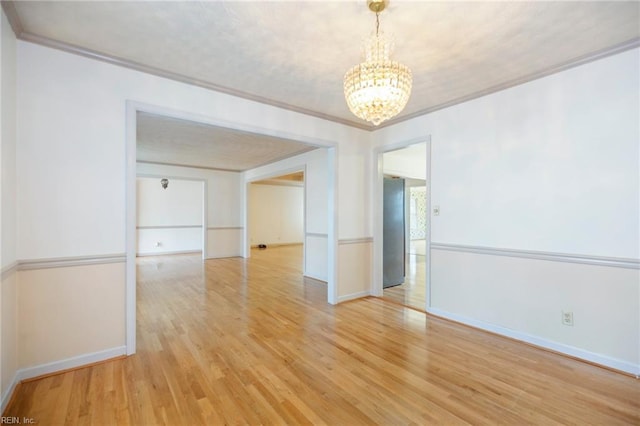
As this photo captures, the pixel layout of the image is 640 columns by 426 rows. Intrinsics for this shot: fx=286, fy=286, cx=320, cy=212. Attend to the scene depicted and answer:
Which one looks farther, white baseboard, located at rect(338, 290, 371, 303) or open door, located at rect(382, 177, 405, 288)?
open door, located at rect(382, 177, 405, 288)

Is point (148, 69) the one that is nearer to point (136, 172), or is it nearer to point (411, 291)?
point (136, 172)

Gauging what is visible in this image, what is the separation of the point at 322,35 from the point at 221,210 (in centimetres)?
686

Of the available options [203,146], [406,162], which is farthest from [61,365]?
[406,162]

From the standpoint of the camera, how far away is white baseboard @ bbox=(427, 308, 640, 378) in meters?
2.30

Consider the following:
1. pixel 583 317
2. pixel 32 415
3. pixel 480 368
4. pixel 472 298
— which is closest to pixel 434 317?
pixel 472 298

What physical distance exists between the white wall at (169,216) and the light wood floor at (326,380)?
20.5 feet

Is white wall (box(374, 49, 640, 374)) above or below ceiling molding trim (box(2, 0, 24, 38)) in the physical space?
below

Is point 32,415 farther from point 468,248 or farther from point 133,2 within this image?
point 468,248

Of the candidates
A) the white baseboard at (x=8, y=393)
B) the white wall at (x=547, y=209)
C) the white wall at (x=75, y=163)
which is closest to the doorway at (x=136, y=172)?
the white wall at (x=75, y=163)

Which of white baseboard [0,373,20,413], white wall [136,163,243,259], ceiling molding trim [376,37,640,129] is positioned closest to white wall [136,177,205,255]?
white wall [136,163,243,259]

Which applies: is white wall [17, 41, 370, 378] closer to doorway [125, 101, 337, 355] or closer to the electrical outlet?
doorway [125, 101, 337, 355]

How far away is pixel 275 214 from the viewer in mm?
11469

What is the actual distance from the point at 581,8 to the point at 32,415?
14.4 feet

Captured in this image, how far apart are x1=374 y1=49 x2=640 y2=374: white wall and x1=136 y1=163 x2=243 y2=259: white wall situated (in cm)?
631
